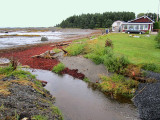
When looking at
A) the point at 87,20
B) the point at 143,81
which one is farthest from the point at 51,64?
the point at 87,20

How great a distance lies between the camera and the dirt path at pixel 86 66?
14761 mm

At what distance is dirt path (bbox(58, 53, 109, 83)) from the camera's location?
14.8 m

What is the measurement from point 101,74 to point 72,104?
5.22 metres

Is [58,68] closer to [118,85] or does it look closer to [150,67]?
[118,85]

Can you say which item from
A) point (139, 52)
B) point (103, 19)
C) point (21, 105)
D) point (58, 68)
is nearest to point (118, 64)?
point (139, 52)

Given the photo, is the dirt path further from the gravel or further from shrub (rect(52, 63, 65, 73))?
the gravel

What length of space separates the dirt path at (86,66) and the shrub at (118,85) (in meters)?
1.30

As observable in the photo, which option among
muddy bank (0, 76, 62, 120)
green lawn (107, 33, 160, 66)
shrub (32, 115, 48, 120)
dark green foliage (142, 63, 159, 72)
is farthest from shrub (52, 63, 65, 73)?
shrub (32, 115, 48, 120)

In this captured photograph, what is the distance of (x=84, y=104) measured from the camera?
33.1 ft

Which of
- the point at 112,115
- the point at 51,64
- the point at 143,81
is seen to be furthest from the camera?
the point at 51,64

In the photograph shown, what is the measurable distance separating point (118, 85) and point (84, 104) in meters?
3.72

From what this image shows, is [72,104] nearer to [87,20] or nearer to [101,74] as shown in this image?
[101,74]

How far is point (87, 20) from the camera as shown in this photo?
118 metres

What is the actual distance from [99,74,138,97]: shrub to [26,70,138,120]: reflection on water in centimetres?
96
